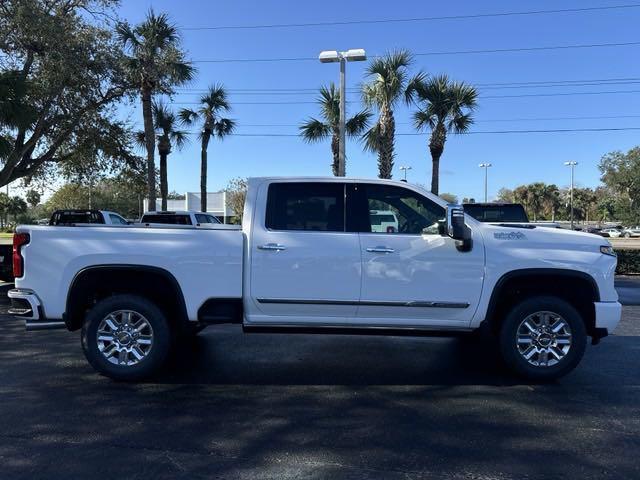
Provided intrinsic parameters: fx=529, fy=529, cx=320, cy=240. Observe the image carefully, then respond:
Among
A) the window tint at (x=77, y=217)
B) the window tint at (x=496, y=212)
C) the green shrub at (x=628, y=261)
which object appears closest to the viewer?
the window tint at (x=496, y=212)

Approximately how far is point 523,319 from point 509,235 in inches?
34.2

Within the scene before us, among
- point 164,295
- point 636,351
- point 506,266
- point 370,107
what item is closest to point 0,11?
point 370,107

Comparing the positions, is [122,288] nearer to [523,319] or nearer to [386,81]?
[523,319]

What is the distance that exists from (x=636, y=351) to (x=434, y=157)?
51.3 ft

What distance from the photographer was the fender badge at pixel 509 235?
5305mm

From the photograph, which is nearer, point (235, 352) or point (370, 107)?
point (235, 352)

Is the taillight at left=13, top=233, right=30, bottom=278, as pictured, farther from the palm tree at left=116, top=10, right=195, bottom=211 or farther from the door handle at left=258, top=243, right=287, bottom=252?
the palm tree at left=116, top=10, right=195, bottom=211

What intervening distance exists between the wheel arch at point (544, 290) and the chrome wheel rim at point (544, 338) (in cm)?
24

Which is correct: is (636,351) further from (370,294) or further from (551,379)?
(370,294)

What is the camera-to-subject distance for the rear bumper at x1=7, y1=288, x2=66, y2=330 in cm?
526

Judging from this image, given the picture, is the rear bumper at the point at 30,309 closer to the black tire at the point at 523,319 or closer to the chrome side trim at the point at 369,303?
the chrome side trim at the point at 369,303

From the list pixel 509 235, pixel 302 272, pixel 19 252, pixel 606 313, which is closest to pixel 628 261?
pixel 606 313

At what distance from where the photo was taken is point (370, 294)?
5262 millimetres

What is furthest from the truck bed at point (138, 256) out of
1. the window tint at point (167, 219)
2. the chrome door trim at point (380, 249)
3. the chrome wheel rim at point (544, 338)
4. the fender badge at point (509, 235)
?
the window tint at point (167, 219)
